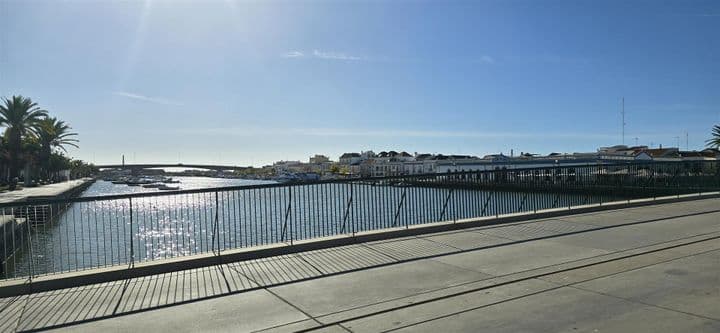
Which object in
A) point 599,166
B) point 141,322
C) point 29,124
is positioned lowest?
point 141,322

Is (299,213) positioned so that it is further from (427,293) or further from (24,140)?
(24,140)

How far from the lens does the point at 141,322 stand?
208 inches

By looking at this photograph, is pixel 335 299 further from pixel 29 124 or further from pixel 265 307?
pixel 29 124

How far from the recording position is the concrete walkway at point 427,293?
16.5 feet

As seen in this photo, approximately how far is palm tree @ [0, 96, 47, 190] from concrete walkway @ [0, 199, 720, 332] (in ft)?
221

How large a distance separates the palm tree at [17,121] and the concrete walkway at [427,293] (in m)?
67.2

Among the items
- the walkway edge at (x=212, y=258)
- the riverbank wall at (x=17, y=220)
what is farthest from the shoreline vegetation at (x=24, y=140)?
the walkway edge at (x=212, y=258)

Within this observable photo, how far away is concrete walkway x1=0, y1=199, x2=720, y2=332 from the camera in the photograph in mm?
5035

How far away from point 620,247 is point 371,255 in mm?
4368

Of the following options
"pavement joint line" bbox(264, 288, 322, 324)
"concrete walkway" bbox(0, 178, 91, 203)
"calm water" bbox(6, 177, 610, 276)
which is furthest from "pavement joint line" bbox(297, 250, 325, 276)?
"concrete walkway" bbox(0, 178, 91, 203)

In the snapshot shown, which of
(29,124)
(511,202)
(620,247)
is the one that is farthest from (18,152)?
(620,247)

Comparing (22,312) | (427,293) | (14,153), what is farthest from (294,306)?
(14,153)

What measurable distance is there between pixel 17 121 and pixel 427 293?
71.1 m

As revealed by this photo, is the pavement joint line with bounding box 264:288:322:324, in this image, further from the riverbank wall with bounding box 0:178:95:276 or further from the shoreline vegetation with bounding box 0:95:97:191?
the shoreline vegetation with bounding box 0:95:97:191
